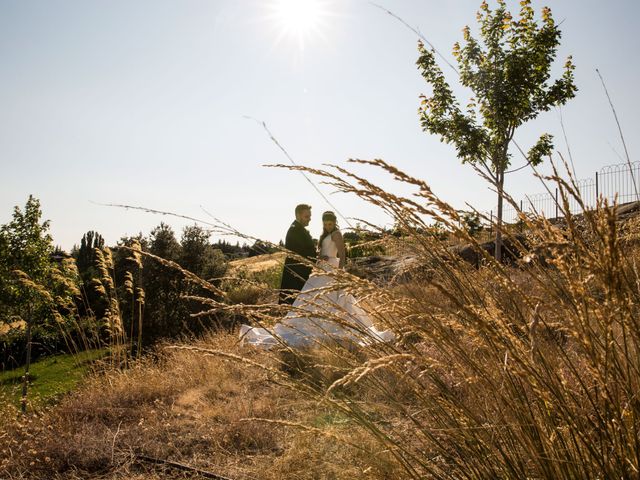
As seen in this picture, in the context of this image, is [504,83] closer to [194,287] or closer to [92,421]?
[194,287]

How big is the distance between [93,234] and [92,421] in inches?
993

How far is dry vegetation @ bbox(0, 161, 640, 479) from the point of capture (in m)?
1.16

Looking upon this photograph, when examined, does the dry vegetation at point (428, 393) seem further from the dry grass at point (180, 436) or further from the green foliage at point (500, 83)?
the green foliage at point (500, 83)

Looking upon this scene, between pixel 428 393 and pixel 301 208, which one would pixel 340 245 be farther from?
pixel 428 393

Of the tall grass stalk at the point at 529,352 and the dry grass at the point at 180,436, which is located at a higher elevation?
the tall grass stalk at the point at 529,352

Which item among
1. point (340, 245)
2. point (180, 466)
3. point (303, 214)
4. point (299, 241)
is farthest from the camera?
point (303, 214)

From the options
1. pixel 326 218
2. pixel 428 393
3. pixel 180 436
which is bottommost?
pixel 180 436

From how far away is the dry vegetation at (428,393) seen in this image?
3.79 feet

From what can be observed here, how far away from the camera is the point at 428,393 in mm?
1665

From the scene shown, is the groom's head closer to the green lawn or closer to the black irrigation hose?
the green lawn

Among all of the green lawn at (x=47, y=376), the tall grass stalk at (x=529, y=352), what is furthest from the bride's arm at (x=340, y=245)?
the tall grass stalk at (x=529, y=352)

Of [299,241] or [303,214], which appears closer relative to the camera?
[299,241]

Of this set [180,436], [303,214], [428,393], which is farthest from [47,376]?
[428,393]

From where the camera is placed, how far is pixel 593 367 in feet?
3.24
